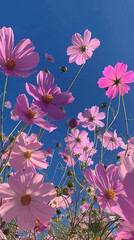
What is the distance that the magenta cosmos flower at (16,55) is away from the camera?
0.50m

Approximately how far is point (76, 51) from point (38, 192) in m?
0.77

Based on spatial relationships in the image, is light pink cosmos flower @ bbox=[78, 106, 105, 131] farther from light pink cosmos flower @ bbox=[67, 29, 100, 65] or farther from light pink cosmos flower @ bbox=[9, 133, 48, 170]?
light pink cosmos flower @ bbox=[9, 133, 48, 170]

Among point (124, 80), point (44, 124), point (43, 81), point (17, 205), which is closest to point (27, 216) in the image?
point (17, 205)

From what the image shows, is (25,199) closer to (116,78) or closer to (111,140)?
(116,78)

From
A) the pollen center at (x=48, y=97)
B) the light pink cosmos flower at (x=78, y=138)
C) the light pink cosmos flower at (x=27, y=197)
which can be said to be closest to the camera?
the light pink cosmos flower at (x=27, y=197)

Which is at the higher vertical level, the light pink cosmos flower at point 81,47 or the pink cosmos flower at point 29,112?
the light pink cosmos flower at point 81,47

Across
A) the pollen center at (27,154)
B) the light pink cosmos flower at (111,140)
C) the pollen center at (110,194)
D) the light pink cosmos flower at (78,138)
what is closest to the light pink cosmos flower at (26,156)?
the pollen center at (27,154)

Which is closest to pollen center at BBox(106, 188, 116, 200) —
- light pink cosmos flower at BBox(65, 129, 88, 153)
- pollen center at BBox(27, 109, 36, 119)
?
pollen center at BBox(27, 109, 36, 119)

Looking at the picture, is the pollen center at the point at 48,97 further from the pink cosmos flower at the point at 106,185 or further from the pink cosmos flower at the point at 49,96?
the pink cosmos flower at the point at 106,185

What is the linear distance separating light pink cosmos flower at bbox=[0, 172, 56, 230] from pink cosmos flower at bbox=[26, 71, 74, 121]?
0.16 meters

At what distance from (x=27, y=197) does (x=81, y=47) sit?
82 cm

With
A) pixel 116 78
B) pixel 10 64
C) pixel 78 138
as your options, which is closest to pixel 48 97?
pixel 10 64

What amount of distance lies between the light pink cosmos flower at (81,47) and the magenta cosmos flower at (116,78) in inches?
10.5

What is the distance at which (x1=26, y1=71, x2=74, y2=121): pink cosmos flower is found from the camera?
53cm
